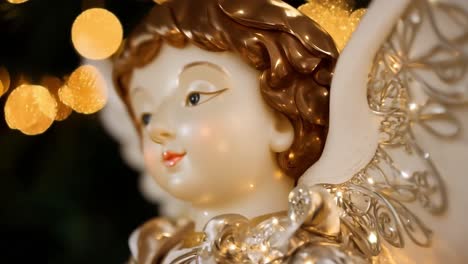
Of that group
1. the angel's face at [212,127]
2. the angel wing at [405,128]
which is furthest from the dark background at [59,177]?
the angel wing at [405,128]

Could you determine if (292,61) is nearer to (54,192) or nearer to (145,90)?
(145,90)

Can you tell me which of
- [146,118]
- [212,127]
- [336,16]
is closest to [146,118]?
[146,118]

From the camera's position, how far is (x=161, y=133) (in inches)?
28.2

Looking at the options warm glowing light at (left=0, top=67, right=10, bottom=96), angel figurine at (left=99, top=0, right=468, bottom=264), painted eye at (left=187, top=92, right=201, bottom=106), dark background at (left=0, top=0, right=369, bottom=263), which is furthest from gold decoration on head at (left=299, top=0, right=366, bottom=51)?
warm glowing light at (left=0, top=67, right=10, bottom=96)

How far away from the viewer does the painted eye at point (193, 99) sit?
0.71 m

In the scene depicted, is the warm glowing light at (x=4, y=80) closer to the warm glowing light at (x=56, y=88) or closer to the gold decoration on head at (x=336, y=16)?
the warm glowing light at (x=56, y=88)

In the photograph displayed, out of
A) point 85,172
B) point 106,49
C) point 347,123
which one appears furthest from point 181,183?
point 85,172

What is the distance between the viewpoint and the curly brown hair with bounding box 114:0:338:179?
689mm

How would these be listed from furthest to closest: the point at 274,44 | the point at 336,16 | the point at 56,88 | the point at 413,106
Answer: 1. the point at 56,88
2. the point at 336,16
3. the point at 274,44
4. the point at 413,106

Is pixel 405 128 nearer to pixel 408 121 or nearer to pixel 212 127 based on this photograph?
pixel 408 121

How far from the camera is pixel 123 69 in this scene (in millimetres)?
774

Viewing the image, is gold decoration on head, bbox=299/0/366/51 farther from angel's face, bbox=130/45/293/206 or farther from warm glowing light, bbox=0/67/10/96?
warm glowing light, bbox=0/67/10/96

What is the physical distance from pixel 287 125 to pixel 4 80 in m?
0.63

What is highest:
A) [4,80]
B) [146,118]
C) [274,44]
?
[274,44]
